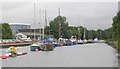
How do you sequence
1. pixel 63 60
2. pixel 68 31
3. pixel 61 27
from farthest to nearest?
1. pixel 68 31
2. pixel 61 27
3. pixel 63 60

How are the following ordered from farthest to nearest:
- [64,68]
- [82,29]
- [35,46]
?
[82,29], [35,46], [64,68]

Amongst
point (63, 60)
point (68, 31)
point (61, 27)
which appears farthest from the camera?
point (68, 31)

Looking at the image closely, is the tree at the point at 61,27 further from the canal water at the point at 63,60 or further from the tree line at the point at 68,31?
the canal water at the point at 63,60

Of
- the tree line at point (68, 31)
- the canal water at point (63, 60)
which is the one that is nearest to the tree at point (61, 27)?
the tree line at point (68, 31)

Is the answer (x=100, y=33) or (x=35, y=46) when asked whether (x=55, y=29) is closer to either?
(x=100, y=33)

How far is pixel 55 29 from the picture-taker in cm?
13662

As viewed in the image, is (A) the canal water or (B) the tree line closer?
(A) the canal water

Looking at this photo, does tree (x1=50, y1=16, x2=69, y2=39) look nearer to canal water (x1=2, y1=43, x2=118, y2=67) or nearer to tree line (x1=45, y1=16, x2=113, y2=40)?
tree line (x1=45, y1=16, x2=113, y2=40)

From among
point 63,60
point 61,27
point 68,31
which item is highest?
point 61,27

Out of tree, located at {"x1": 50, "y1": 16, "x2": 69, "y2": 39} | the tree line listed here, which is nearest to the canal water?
the tree line

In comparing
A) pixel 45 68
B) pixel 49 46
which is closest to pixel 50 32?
pixel 49 46

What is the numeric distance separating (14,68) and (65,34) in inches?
→ 4490

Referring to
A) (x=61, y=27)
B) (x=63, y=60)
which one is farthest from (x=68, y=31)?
(x=63, y=60)

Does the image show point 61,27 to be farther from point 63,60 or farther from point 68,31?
point 63,60
